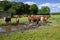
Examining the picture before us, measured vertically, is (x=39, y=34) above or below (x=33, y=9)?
below

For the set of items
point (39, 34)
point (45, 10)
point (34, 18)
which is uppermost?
point (45, 10)

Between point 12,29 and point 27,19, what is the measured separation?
0.23 metres

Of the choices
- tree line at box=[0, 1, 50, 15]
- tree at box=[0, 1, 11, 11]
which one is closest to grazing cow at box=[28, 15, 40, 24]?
tree line at box=[0, 1, 50, 15]

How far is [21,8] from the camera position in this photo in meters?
1.68

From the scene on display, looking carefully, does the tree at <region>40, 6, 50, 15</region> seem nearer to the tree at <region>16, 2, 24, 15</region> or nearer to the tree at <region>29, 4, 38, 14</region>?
the tree at <region>29, 4, 38, 14</region>

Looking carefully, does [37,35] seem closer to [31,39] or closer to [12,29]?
[31,39]

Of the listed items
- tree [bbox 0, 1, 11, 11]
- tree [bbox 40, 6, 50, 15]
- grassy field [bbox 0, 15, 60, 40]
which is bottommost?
grassy field [bbox 0, 15, 60, 40]

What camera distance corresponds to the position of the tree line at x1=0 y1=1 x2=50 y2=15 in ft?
5.45

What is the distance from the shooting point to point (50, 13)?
1.74m

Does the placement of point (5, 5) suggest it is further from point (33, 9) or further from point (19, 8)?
point (33, 9)

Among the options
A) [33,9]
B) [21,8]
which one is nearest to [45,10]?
[33,9]

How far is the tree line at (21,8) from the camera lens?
1.66 metres

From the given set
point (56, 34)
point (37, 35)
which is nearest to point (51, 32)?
point (56, 34)

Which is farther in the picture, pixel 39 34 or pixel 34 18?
pixel 34 18
